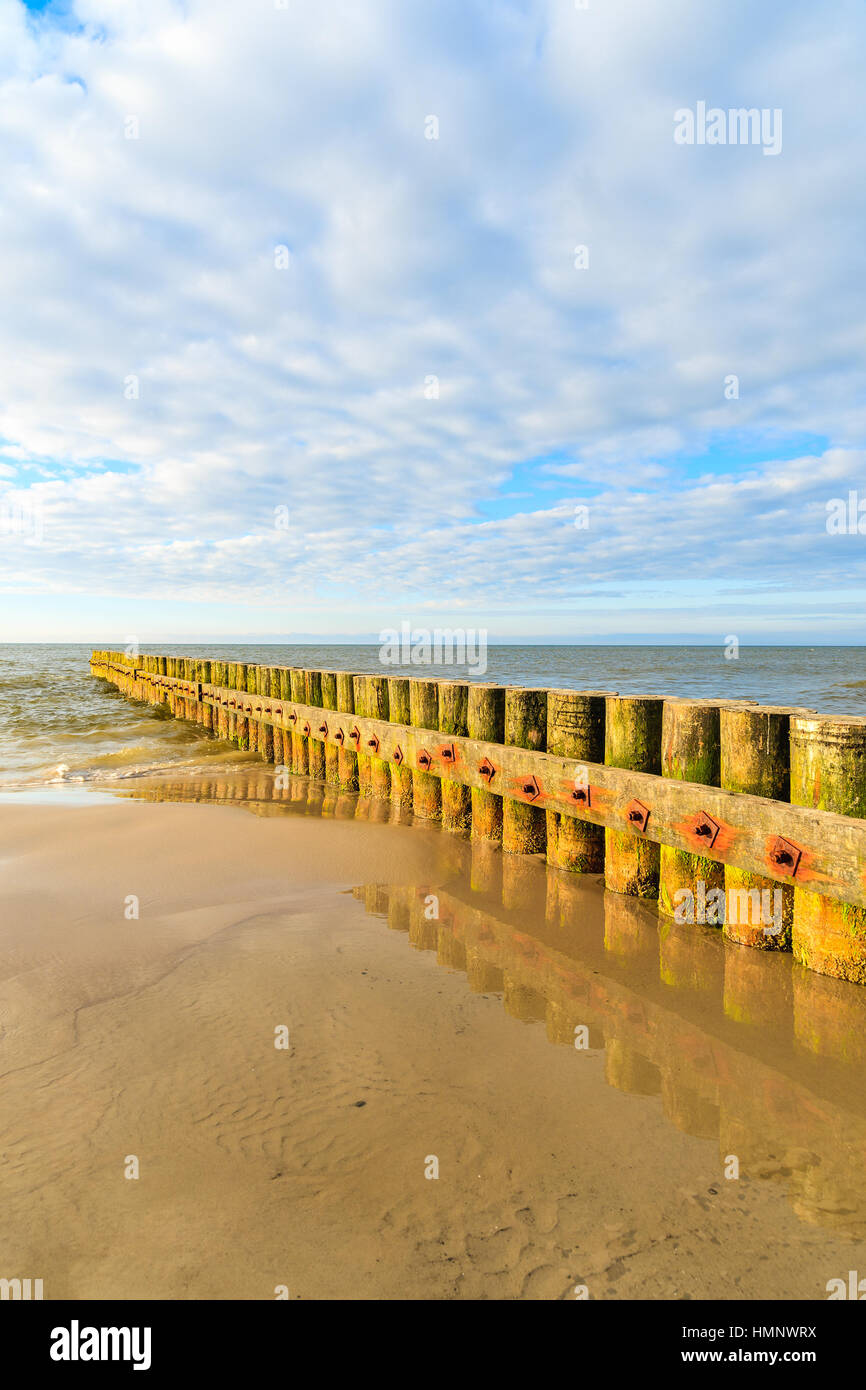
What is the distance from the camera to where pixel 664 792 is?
168 inches

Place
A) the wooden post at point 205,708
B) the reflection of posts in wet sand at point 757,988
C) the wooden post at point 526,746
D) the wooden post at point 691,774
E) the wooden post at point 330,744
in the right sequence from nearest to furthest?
the reflection of posts in wet sand at point 757,988, the wooden post at point 691,774, the wooden post at point 526,746, the wooden post at point 330,744, the wooden post at point 205,708

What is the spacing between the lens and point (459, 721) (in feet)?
20.8

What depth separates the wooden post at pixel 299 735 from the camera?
9.62 meters

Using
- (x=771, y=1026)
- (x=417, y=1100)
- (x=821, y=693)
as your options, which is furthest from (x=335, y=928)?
(x=821, y=693)

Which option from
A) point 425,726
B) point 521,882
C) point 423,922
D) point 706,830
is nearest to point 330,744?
point 425,726

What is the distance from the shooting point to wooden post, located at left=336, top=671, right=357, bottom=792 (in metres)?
8.30

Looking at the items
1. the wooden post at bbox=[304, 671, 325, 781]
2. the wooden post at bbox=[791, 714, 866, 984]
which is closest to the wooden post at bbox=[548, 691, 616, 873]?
the wooden post at bbox=[791, 714, 866, 984]

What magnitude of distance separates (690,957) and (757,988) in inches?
16.2

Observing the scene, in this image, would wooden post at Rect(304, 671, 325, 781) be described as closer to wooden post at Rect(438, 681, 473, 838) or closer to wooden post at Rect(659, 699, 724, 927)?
wooden post at Rect(438, 681, 473, 838)

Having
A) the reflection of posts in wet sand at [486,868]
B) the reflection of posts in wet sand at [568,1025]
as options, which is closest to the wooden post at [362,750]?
the reflection of posts in wet sand at [486,868]

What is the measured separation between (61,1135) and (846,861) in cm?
340

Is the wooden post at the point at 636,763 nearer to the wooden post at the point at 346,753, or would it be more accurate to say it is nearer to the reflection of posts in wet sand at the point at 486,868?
the reflection of posts in wet sand at the point at 486,868

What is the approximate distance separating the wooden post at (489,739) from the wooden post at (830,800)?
251cm
